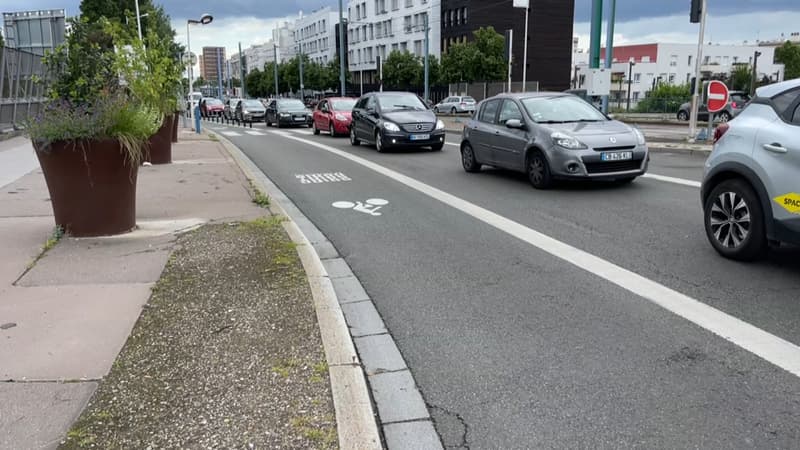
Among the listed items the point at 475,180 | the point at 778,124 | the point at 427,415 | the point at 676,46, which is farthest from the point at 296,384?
the point at 676,46

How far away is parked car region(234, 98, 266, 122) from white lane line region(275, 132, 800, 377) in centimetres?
3352

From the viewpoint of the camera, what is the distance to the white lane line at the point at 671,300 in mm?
4043

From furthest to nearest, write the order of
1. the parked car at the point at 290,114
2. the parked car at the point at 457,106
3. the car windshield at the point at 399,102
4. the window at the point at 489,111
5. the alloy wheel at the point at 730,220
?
the parked car at the point at 457,106 → the parked car at the point at 290,114 → the car windshield at the point at 399,102 → the window at the point at 489,111 → the alloy wheel at the point at 730,220

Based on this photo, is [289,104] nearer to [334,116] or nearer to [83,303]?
[334,116]

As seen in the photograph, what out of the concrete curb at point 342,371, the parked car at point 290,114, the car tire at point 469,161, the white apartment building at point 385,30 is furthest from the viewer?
the white apartment building at point 385,30

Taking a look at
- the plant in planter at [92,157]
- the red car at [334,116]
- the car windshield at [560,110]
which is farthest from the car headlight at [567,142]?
the red car at [334,116]

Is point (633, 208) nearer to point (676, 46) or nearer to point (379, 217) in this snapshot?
point (379, 217)

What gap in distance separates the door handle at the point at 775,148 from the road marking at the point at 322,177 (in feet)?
26.8

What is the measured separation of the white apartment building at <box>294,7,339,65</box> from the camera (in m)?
113

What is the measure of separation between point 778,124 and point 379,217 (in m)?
4.77

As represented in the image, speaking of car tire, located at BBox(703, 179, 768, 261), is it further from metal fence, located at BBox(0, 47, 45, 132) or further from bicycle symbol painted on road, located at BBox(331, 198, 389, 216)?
metal fence, located at BBox(0, 47, 45, 132)

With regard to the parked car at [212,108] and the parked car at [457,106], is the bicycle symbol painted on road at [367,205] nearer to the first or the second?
the parked car at [212,108]

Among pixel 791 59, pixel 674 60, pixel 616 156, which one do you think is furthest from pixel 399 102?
pixel 674 60

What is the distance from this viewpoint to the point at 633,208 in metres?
8.87
